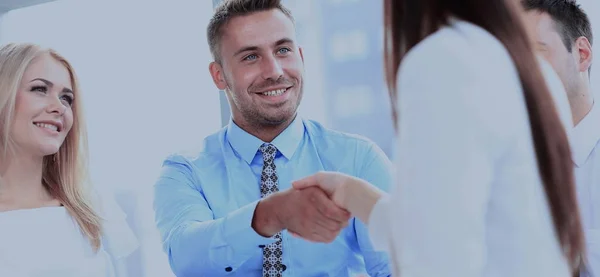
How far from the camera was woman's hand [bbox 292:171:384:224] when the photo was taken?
3.62 feet

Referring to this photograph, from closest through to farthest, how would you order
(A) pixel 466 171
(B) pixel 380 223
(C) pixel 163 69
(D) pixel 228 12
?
(A) pixel 466 171 < (B) pixel 380 223 < (D) pixel 228 12 < (C) pixel 163 69

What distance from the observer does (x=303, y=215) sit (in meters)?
1.53

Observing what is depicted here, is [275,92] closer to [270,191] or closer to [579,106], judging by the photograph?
[270,191]

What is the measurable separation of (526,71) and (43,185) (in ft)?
5.75

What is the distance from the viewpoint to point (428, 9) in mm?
951

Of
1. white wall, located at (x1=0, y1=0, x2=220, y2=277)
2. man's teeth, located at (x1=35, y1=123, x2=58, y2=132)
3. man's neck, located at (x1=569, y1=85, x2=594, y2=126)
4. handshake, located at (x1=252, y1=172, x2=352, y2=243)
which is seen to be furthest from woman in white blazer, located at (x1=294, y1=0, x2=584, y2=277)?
white wall, located at (x1=0, y1=0, x2=220, y2=277)

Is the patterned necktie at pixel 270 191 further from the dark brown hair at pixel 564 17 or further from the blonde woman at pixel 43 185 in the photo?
the dark brown hair at pixel 564 17

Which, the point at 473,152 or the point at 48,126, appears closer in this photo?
the point at 473,152

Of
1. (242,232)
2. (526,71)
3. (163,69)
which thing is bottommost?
(242,232)

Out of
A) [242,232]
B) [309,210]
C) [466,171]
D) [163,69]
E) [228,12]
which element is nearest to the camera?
[466,171]

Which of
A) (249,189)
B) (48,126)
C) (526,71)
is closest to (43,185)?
(48,126)

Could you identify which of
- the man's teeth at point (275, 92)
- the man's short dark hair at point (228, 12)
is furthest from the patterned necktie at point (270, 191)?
the man's short dark hair at point (228, 12)

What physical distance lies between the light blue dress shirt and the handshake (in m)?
0.22

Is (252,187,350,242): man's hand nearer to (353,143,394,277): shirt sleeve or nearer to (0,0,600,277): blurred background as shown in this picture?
(353,143,394,277): shirt sleeve
